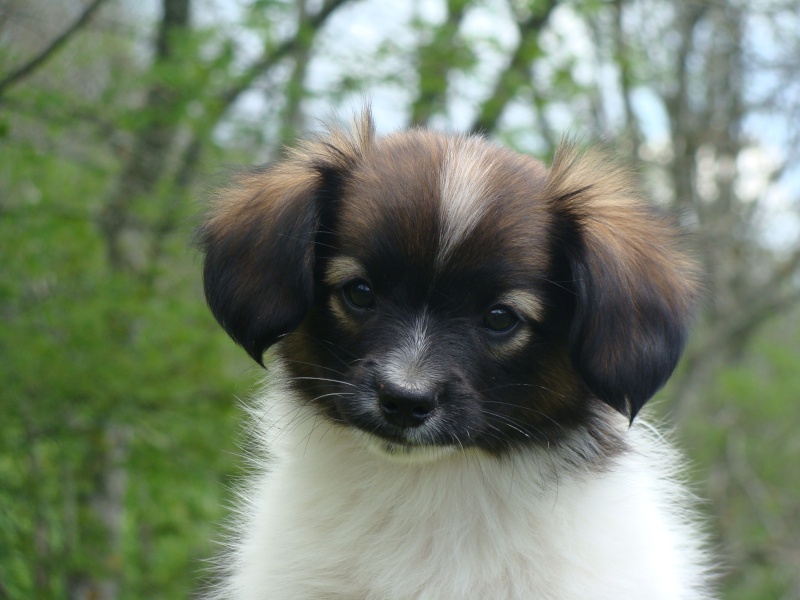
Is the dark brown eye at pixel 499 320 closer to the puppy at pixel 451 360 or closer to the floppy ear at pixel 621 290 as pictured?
the puppy at pixel 451 360

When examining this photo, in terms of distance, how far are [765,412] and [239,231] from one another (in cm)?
887

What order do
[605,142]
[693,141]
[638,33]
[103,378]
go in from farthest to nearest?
[693,141] → [638,33] → [103,378] → [605,142]

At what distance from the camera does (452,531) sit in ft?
13.0

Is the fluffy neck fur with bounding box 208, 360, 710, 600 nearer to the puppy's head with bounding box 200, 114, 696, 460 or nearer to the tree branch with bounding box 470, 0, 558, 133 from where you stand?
the puppy's head with bounding box 200, 114, 696, 460

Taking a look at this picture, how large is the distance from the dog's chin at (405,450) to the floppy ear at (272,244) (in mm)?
541

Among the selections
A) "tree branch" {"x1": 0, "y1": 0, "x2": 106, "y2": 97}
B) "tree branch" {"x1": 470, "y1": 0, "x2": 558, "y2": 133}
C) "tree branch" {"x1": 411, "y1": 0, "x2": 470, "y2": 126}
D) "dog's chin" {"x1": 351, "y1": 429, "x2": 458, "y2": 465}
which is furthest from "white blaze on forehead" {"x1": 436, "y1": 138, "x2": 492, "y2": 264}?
"tree branch" {"x1": 470, "y1": 0, "x2": 558, "y2": 133}

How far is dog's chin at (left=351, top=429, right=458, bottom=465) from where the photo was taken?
3602 millimetres

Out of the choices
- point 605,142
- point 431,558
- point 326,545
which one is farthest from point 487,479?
point 605,142

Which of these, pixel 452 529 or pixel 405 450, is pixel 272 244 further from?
pixel 452 529

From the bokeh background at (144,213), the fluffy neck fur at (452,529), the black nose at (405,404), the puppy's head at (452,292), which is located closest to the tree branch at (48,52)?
the bokeh background at (144,213)

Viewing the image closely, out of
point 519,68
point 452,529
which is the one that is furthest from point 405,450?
point 519,68

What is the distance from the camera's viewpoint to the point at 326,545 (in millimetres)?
3977

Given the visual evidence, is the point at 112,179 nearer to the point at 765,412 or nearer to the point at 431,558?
the point at 431,558

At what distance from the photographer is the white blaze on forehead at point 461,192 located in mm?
3582
